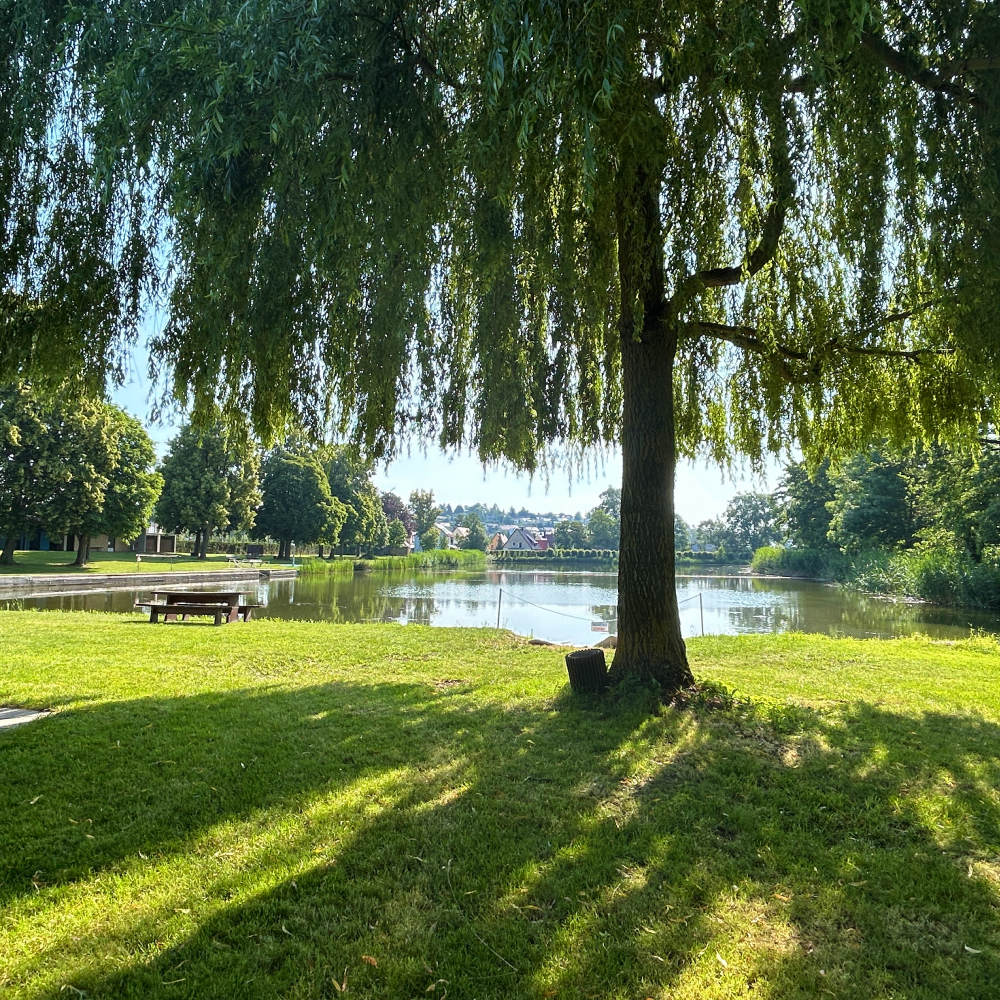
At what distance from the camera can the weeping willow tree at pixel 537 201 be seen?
11.5 ft

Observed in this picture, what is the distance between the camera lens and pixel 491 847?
9.70 feet

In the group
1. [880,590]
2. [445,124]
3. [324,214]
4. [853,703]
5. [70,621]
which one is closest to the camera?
[324,214]

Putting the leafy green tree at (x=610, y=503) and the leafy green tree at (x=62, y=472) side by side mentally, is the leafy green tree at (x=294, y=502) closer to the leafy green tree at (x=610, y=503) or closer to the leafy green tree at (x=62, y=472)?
the leafy green tree at (x=62, y=472)

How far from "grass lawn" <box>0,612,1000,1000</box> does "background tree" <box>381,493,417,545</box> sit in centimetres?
6847

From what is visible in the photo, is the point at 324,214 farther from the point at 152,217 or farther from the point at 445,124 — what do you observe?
the point at 152,217

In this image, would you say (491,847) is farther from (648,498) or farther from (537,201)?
(537,201)

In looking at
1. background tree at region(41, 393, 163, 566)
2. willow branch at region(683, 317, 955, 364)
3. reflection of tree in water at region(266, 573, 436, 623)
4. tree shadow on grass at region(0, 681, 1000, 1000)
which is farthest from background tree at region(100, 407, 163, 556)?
willow branch at region(683, 317, 955, 364)

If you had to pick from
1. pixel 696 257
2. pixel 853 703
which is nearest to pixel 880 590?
pixel 853 703

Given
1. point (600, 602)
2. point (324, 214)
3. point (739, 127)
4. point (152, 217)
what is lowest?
point (600, 602)

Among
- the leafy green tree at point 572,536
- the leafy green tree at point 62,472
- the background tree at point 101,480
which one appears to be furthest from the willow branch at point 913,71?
the leafy green tree at point 572,536

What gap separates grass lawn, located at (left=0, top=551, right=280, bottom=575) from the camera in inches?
1049

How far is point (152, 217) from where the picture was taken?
4.86 metres

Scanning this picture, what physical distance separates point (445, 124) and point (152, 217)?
2.39 meters

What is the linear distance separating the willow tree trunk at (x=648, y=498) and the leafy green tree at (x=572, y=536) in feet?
292
